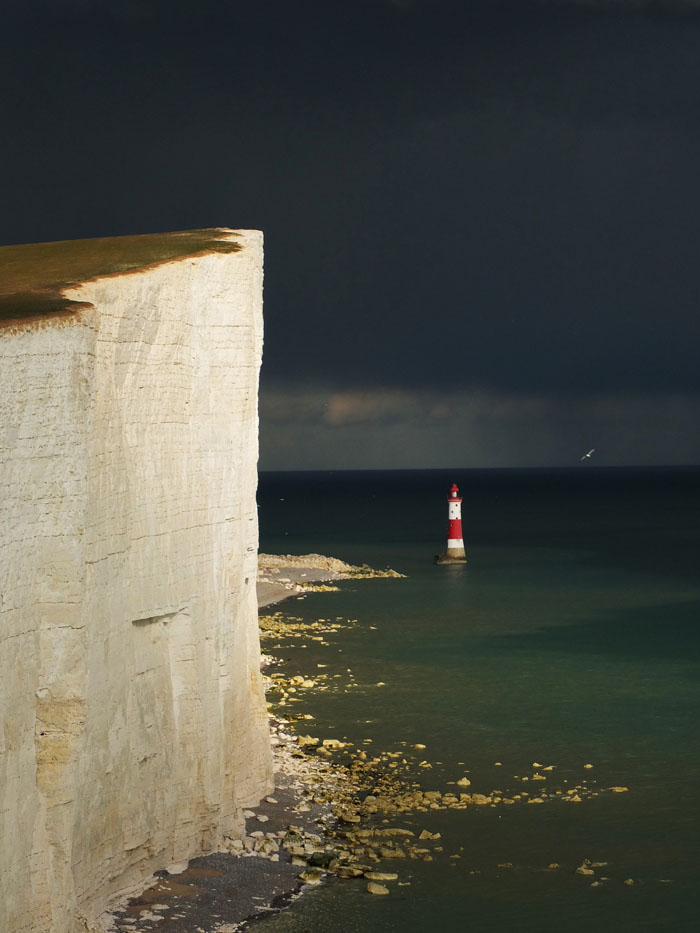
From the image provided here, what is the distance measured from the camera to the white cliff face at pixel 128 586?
916 cm

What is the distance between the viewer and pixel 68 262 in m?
13.8

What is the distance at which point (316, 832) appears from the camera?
13.6m

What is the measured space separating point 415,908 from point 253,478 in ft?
16.4

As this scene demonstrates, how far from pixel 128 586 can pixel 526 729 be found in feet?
32.3

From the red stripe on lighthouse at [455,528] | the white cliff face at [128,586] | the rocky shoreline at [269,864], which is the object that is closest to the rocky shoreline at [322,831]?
the rocky shoreline at [269,864]

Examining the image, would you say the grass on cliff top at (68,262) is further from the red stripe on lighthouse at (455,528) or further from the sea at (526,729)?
the red stripe on lighthouse at (455,528)

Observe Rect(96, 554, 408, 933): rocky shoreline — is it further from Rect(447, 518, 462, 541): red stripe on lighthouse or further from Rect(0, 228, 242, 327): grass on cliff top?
Rect(447, 518, 462, 541): red stripe on lighthouse

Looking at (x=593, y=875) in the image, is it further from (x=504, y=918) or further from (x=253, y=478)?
(x=253, y=478)

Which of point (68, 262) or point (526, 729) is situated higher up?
point (68, 262)

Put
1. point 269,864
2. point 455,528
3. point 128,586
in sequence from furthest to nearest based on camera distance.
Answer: point 455,528, point 269,864, point 128,586

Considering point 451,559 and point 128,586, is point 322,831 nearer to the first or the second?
point 128,586

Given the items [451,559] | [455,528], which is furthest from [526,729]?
[451,559]

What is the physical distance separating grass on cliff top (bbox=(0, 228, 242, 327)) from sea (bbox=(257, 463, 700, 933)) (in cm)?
590

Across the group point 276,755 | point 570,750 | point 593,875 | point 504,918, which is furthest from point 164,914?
point 570,750
